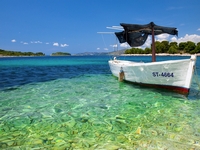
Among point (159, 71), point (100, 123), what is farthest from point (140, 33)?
point (100, 123)

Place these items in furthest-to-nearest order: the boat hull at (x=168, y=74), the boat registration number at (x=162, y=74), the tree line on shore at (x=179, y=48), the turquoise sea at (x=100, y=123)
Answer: the tree line on shore at (x=179, y=48)
the boat registration number at (x=162, y=74)
the boat hull at (x=168, y=74)
the turquoise sea at (x=100, y=123)

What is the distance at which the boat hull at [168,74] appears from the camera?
861 centimetres

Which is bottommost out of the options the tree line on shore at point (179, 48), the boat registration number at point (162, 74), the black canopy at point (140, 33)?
the boat registration number at point (162, 74)

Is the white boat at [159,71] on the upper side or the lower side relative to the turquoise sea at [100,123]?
upper

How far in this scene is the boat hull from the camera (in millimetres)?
8609

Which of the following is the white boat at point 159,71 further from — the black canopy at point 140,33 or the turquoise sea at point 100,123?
the turquoise sea at point 100,123

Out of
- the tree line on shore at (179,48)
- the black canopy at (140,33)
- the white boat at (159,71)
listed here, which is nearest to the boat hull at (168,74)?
the white boat at (159,71)

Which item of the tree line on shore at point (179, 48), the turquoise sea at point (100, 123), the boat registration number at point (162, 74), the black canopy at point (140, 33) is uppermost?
the tree line on shore at point (179, 48)

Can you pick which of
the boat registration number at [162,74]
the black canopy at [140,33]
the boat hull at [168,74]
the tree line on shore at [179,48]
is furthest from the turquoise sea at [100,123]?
the tree line on shore at [179,48]

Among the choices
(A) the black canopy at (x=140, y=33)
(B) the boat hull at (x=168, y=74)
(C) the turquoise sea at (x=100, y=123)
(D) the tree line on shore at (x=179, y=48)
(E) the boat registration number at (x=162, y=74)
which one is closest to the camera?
(C) the turquoise sea at (x=100, y=123)

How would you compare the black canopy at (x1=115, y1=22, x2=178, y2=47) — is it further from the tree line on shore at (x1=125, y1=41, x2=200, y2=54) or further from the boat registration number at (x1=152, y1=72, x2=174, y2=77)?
the tree line on shore at (x1=125, y1=41, x2=200, y2=54)

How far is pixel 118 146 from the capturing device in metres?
4.00

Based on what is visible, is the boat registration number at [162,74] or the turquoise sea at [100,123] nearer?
the turquoise sea at [100,123]

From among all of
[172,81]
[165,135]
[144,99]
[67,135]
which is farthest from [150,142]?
[172,81]
